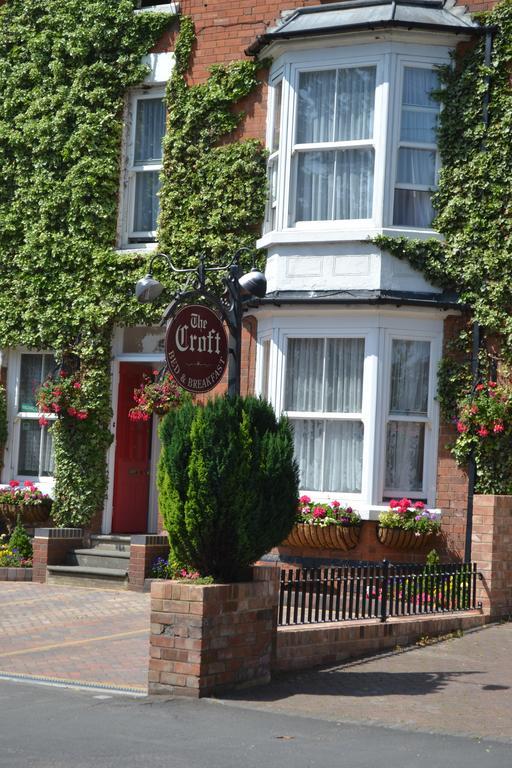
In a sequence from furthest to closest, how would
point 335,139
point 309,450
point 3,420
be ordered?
point 3,420 → point 335,139 → point 309,450

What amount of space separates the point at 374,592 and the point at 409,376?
160 inches

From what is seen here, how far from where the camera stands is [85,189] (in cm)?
1755

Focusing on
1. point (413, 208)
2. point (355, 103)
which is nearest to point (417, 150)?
point (413, 208)

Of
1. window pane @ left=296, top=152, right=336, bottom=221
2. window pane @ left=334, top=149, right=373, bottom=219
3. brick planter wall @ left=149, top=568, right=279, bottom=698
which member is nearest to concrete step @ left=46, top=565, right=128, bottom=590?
window pane @ left=296, top=152, right=336, bottom=221

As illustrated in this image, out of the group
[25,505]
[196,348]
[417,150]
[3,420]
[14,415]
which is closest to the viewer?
[196,348]

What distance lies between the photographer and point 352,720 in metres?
8.65

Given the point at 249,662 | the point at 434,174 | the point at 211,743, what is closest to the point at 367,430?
the point at 434,174

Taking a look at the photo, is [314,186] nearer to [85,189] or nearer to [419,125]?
[419,125]

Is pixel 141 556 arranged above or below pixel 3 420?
below

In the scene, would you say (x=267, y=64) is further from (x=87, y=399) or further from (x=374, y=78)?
(x=87, y=399)

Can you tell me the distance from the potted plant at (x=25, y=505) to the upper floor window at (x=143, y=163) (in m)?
3.98

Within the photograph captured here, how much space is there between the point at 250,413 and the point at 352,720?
107 inches

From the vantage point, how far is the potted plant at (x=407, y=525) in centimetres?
1483

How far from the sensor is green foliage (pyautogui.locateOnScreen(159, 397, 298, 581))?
31.7 feet
